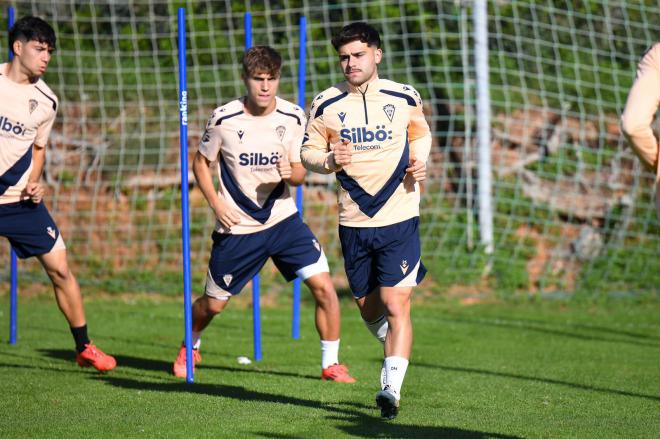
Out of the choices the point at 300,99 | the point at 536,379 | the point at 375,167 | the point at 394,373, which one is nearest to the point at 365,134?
the point at 375,167

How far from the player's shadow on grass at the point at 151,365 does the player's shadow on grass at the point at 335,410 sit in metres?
0.54

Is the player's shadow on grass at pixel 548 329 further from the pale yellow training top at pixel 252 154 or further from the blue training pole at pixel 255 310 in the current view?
the pale yellow training top at pixel 252 154

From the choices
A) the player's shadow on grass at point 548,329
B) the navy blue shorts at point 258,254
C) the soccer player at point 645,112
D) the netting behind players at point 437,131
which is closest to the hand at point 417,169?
the navy blue shorts at point 258,254

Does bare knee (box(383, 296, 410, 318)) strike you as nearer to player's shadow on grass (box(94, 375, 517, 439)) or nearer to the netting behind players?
player's shadow on grass (box(94, 375, 517, 439))

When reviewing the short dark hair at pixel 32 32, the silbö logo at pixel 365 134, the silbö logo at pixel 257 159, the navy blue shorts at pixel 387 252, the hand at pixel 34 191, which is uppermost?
the short dark hair at pixel 32 32

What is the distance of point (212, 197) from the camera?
6.77 metres

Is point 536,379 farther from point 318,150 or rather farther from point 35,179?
point 35,179

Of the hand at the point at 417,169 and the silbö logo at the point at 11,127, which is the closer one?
the hand at the point at 417,169

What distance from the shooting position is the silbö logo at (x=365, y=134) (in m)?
5.68

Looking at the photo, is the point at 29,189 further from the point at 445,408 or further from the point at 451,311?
the point at 451,311

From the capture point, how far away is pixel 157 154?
43.6 feet

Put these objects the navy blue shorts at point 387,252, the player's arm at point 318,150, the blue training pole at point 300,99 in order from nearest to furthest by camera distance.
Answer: the player's arm at point 318,150 → the navy blue shorts at point 387,252 → the blue training pole at point 300,99

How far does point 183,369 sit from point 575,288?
6.06 meters

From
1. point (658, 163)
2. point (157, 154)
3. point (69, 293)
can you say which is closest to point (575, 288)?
point (157, 154)
